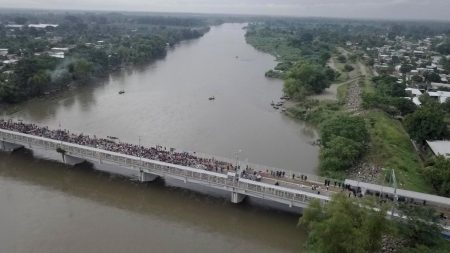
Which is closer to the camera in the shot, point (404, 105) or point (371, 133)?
point (371, 133)

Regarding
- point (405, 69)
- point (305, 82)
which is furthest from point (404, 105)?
point (405, 69)

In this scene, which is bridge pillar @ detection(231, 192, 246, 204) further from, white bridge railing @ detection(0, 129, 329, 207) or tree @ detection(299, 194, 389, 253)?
tree @ detection(299, 194, 389, 253)

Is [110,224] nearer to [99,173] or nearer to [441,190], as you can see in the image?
[99,173]

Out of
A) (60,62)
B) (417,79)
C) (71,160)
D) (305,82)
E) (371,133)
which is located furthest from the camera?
(417,79)

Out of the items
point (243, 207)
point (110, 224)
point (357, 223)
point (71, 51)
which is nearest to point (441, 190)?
point (357, 223)

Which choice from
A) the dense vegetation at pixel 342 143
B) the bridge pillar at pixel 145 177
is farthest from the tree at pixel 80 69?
the dense vegetation at pixel 342 143

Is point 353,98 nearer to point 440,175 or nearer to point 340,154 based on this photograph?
point 340,154

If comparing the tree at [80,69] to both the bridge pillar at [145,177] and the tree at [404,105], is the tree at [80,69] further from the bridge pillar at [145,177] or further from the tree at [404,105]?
the tree at [404,105]
